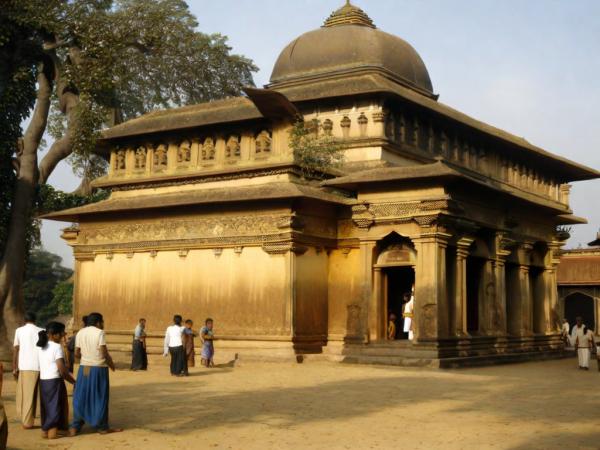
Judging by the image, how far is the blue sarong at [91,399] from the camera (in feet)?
35.9

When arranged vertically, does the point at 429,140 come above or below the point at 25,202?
above

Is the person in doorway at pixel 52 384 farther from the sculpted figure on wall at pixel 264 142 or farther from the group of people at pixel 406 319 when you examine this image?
the sculpted figure on wall at pixel 264 142

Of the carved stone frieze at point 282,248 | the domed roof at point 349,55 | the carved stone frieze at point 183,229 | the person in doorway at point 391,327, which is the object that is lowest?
the person in doorway at point 391,327

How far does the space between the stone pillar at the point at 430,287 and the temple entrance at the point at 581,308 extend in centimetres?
2351

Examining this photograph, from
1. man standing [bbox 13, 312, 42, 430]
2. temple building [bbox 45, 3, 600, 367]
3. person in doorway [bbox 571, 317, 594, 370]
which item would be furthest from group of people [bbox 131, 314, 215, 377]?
person in doorway [bbox 571, 317, 594, 370]

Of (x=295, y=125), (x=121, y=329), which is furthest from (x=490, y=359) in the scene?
(x=121, y=329)

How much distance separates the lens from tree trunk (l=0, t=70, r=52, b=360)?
2486cm

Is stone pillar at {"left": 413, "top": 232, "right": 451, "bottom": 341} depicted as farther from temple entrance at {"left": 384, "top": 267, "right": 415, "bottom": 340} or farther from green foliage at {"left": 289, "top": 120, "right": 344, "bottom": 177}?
temple entrance at {"left": 384, "top": 267, "right": 415, "bottom": 340}

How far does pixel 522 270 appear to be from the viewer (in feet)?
90.2

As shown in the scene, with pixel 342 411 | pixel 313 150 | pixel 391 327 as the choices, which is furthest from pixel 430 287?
pixel 342 411

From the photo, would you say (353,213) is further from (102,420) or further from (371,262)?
(102,420)

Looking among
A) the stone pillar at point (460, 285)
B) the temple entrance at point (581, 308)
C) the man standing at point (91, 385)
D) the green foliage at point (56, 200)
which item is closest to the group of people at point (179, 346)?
the stone pillar at point (460, 285)

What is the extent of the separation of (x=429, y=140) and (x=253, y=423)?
17.2m

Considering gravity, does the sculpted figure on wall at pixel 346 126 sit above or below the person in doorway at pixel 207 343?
above
